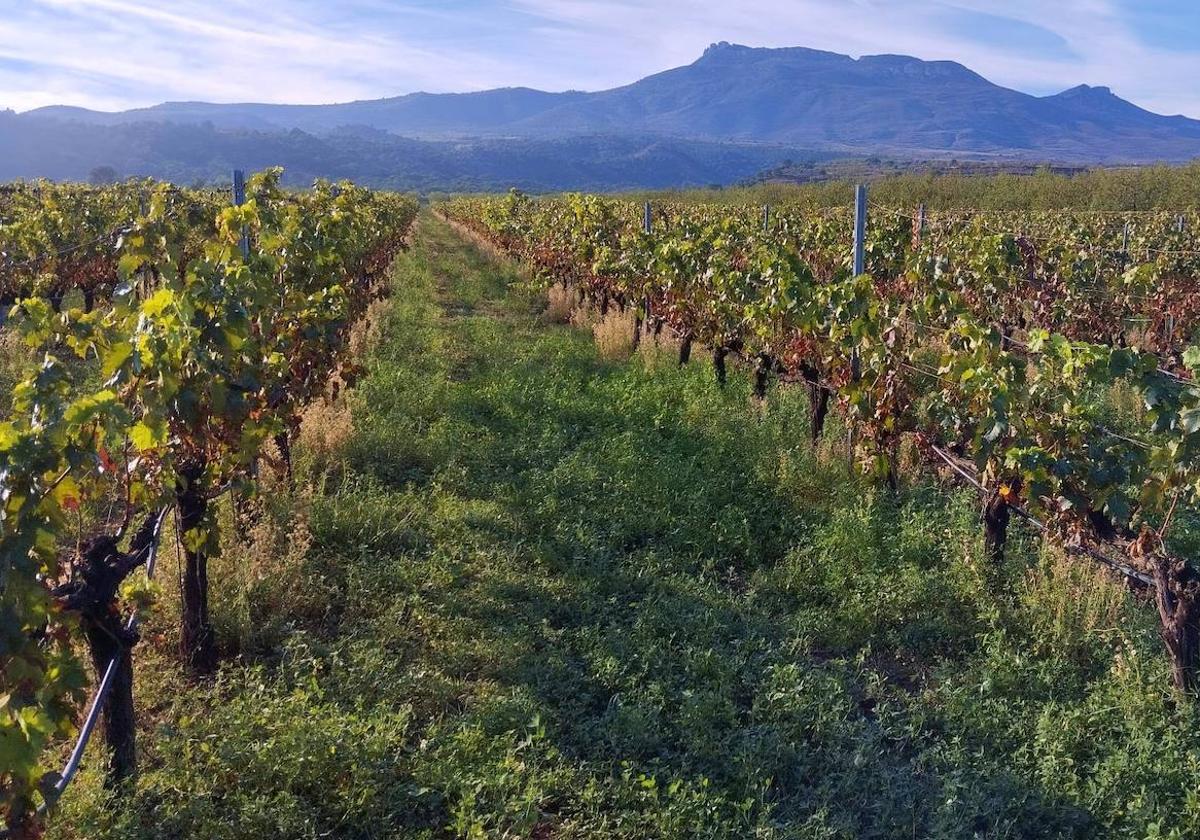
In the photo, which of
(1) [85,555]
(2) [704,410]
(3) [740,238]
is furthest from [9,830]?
(3) [740,238]

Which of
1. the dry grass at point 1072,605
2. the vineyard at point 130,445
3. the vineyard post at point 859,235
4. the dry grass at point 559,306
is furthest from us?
the dry grass at point 559,306

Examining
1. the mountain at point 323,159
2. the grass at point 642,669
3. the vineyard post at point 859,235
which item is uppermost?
the mountain at point 323,159

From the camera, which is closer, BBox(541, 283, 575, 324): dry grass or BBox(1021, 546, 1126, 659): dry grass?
BBox(1021, 546, 1126, 659): dry grass

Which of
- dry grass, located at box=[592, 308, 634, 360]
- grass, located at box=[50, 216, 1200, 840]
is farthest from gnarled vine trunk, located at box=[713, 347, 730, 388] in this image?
grass, located at box=[50, 216, 1200, 840]

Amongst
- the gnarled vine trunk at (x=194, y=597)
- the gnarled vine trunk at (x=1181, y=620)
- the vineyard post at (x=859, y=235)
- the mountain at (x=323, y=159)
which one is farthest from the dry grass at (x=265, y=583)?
the mountain at (x=323, y=159)

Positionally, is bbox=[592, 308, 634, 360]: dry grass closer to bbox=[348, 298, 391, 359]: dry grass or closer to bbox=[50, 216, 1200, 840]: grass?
bbox=[348, 298, 391, 359]: dry grass

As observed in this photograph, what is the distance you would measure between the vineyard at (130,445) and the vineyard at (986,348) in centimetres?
367

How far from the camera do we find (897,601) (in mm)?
4840

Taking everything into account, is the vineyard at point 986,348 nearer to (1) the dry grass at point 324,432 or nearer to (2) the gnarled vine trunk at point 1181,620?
(2) the gnarled vine trunk at point 1181,620

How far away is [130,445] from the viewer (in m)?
4.68

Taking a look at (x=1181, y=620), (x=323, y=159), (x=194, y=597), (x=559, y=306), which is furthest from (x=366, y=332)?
(x=323, y=159)

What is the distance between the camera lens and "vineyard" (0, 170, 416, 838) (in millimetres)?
2562

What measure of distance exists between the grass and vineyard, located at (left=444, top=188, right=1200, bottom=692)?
0.36 meters

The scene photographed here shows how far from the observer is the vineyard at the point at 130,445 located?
2.56m
